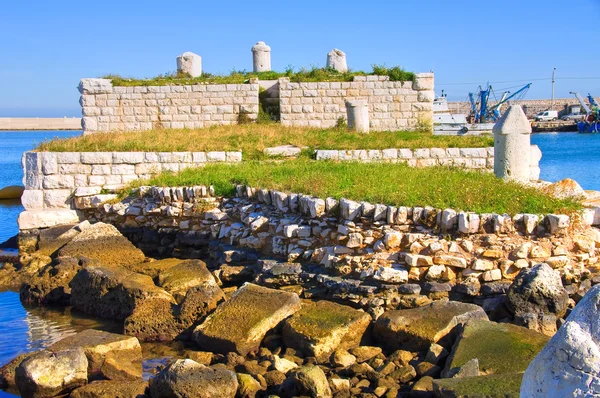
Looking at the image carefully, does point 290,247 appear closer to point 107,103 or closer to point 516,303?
point 516,303

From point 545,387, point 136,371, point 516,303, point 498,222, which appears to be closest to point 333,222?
point 498,222

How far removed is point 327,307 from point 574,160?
36.6 meters

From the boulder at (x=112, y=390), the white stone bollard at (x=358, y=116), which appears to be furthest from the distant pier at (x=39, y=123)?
the boulder at (x=112, y=390)

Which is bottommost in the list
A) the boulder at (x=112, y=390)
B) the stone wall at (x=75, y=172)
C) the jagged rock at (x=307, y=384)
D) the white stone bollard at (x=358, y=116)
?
the boulder at (x=112, y=390)

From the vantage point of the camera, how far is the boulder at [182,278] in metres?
9.28

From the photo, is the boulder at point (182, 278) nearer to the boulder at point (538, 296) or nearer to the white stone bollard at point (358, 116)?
the boulder at point (538, 296)

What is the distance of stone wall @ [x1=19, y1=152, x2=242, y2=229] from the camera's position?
47.4 ft

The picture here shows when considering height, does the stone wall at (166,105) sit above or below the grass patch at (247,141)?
above

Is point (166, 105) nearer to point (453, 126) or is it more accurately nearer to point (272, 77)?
point (272, 77)

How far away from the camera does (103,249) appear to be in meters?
11.8

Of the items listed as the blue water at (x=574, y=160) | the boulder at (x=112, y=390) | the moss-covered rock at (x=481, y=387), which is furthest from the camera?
the blue water at (x=574, y=160)

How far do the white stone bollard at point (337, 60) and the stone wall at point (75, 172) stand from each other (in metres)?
8.76

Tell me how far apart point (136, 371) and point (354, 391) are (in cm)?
254

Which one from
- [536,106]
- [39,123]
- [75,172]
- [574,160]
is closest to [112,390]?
[75,172]
